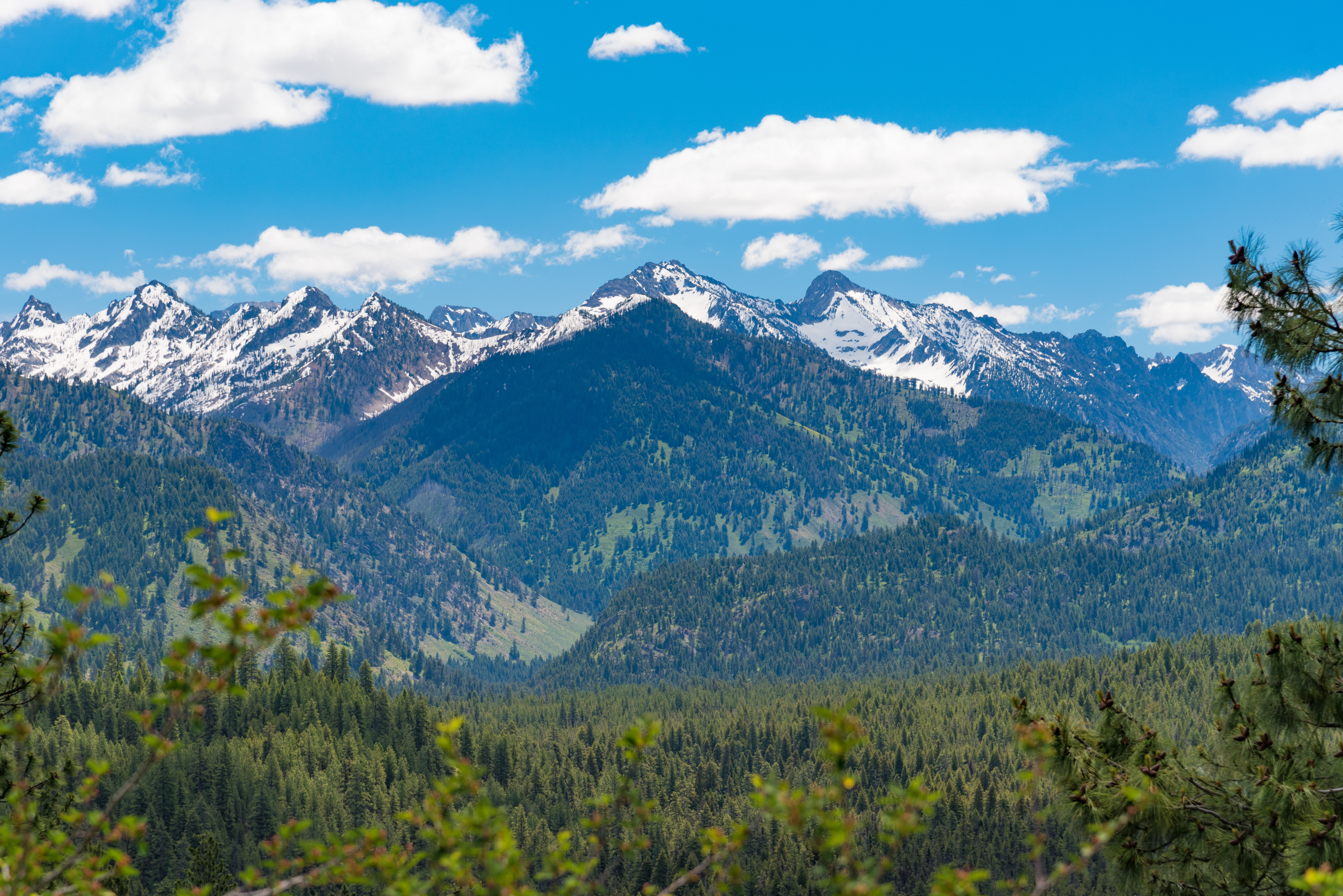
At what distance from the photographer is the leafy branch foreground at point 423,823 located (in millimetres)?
15000

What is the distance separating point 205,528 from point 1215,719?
28.7 metres

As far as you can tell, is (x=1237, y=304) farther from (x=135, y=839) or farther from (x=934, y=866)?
(x=934, y=866)

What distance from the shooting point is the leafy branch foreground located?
15.0m

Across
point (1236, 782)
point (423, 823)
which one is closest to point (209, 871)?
point (1236, 782)

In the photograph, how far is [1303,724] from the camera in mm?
30672

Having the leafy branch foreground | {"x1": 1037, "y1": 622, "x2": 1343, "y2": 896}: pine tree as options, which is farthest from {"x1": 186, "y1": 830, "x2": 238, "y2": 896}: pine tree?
the leafy branch foreground

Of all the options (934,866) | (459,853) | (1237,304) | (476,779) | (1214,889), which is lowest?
(934,866)

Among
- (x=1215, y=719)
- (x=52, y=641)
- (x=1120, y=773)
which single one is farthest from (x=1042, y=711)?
(x=52, y=641)

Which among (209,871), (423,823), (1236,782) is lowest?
(209,871)

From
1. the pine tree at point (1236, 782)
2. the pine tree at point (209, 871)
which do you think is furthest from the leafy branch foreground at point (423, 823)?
the pine tree at point (209, 871)

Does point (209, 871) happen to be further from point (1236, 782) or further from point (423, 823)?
point (423, 823)

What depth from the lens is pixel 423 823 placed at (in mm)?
18344

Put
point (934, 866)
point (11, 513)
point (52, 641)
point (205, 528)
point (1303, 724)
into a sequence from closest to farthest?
point (52, 641), point (205, 528), point (1303, 724), point (11, 513), point (934, 866)

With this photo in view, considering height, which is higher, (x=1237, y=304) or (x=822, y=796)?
(x=1237, y=304)
